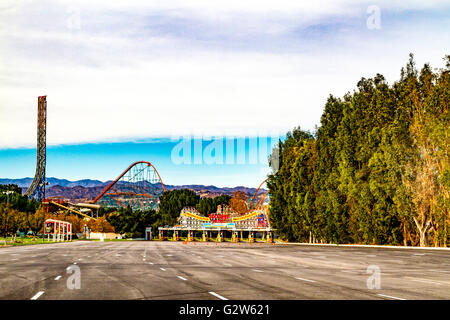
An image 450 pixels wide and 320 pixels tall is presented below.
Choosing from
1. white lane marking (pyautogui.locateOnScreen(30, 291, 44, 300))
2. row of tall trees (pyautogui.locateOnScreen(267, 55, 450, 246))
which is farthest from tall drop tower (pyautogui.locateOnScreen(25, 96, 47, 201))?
white lane marking (pyautogui.locateOnScreen(30, 291, 44, 300))

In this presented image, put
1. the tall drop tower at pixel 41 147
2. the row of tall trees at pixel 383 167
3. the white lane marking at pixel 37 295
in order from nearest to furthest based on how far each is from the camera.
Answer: the white lane marking at pixel 37 295 < the row of tall trees at pixel 383 167 < the tall drop tower at pixel 41 147

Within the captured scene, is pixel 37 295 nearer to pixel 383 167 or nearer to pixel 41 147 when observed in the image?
pixel 383 167

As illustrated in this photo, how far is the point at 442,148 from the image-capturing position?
5369 cm

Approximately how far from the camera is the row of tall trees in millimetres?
55812

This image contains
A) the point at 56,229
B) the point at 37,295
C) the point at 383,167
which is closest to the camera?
the point at 37,295

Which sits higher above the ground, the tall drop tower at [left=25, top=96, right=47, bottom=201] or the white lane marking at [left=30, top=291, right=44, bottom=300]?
the tall drop tower at [left=25, top=96, right=47, bottom=201]

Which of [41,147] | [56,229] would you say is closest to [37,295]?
[56,229]

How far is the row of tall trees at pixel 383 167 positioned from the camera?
55812 mm

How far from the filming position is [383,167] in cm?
6094

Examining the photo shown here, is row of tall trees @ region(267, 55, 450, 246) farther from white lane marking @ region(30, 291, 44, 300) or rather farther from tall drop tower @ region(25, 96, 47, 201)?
tall drop tower @ region(25, 96, 47, 201)

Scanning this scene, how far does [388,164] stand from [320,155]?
66.3 feet

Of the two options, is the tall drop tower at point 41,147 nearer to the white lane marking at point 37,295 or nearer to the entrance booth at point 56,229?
the entrance booth at point 56,229

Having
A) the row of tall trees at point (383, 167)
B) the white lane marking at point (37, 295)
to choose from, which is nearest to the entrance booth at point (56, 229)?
the row of tall trees at point (383, 167)
